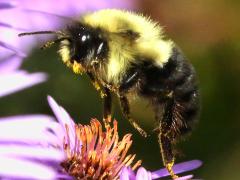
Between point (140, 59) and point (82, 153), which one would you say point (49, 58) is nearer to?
point (140, 59)

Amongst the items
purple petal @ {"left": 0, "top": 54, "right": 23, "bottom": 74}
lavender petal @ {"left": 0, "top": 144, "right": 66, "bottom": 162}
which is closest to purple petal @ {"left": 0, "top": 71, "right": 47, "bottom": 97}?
purple petal @ {"left": 0, "top": 54, "right": 23, "bottom": 74}

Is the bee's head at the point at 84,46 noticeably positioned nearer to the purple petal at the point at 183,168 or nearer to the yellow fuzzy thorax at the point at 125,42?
the yellow fuzzy thorax at the point at 125,42

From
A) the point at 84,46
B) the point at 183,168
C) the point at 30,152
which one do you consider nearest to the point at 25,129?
the point at 30,152

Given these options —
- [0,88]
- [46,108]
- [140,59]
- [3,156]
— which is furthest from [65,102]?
[3,156]

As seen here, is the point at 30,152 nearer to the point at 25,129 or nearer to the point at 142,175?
the point at 25,129

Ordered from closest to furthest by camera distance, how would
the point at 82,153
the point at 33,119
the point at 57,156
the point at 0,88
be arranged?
the point at 57,156 → the point at 33,119 → the point at 0,88 → the point at 82,153

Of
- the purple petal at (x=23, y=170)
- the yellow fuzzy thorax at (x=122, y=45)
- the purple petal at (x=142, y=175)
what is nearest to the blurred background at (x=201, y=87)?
the yellow fuzzy thorax at (x=122, y=45)

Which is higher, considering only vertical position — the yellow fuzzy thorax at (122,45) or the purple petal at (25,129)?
the yellow fuzzy thorax at (122,45)

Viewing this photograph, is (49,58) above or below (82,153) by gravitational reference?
above
